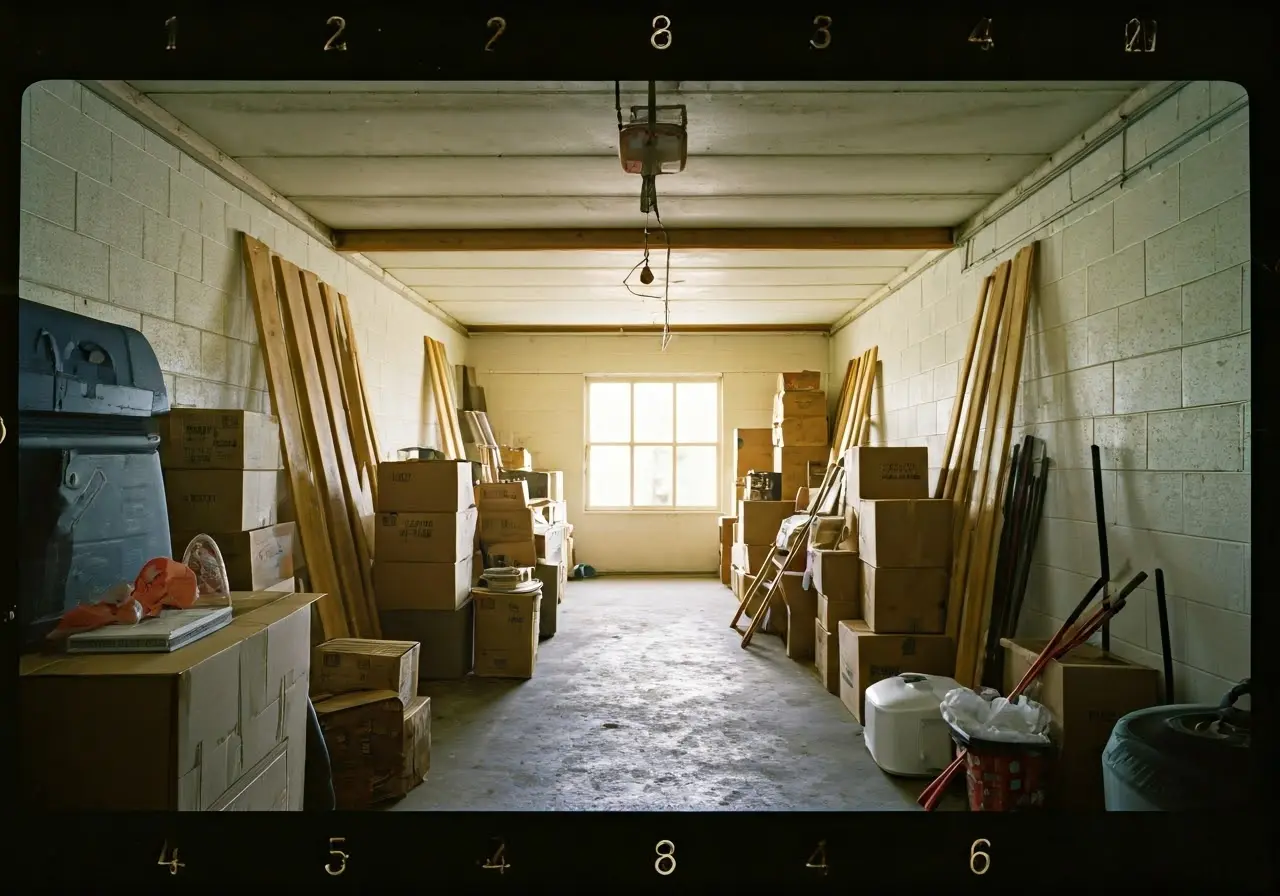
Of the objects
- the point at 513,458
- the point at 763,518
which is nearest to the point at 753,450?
the point at 763,518

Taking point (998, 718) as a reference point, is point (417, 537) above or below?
above

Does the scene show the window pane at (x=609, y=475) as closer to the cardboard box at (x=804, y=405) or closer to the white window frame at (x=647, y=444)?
the white window frame at (x=647, y=444)

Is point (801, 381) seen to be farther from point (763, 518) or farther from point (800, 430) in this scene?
point (763, 518)


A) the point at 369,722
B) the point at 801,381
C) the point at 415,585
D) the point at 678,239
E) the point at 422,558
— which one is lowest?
the point at 369,722

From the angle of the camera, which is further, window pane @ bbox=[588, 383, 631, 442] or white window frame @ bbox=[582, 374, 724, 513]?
window pane @ bbox=[588, 383, 631, 442]

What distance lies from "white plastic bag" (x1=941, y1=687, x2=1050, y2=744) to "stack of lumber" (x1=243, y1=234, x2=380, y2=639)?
2676 mm

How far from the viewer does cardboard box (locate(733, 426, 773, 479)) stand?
6.88 meters

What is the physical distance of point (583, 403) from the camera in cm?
746

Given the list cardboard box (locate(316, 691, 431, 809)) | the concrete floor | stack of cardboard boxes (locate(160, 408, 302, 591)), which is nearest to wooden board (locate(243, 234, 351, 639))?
stack of cardboard boxes (locate(160, 408, 302, 591))

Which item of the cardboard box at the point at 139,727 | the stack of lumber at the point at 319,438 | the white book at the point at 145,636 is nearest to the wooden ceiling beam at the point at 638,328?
the stack of lumber at the point at 319,438

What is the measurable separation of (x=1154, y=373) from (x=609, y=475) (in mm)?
5703

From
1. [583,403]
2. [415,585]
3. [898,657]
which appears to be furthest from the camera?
[583,403]

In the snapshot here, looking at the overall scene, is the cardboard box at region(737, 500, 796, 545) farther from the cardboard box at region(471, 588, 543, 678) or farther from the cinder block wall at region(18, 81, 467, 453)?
the cinder block wall at region(18, 81, 467, 453)

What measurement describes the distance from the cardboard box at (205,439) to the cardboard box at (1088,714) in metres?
3.02
